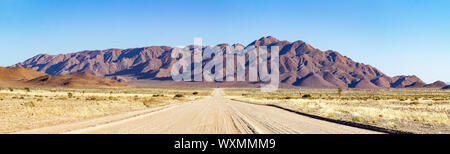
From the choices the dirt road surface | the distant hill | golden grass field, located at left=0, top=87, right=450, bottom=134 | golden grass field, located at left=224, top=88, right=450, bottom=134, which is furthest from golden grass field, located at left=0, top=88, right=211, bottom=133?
the distant hill

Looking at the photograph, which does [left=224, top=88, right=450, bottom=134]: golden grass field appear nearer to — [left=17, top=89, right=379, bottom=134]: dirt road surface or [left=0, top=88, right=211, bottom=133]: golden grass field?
[left=17, top=89, right=379, bottom=134]: dirt road surface

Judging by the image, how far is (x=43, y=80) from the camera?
555 feet

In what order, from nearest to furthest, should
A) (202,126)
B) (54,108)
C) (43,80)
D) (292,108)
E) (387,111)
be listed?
Result: (202,126) → (387,111) → (54,108) → (292,108) → (43,80)

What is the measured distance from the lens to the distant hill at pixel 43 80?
16100cm

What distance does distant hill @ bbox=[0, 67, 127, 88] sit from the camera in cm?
16100

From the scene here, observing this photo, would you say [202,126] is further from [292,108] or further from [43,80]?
[43,80]

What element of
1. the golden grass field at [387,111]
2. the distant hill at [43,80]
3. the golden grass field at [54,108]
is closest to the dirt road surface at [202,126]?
the golden grass field at [54,108]

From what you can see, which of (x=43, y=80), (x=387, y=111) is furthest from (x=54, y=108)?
(x=43, y=80)

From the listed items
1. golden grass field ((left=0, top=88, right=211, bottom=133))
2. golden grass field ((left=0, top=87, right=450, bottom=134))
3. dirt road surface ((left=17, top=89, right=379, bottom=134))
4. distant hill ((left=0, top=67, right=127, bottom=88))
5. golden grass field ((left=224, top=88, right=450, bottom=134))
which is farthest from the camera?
distant hill ((left=0, top=67, right=127, bottom=88))

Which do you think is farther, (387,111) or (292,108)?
(292,108)

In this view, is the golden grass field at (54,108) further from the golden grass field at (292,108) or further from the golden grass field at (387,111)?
the golden grass field at (387,111)
